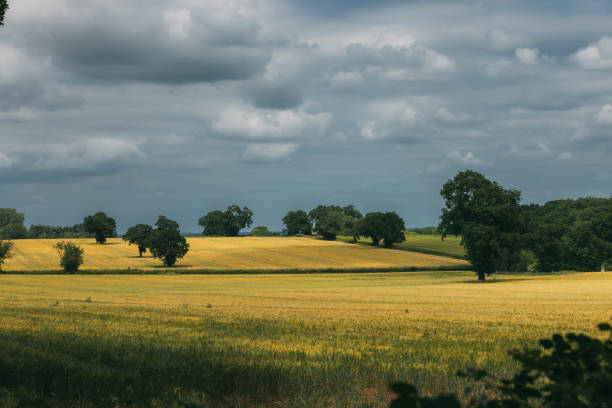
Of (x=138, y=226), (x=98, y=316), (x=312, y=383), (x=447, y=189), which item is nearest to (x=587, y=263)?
(x=447, y=189)

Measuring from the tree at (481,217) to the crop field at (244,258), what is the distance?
1454 inches

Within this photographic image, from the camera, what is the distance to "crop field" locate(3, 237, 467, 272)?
11244cm

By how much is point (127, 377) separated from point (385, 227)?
14459 cm

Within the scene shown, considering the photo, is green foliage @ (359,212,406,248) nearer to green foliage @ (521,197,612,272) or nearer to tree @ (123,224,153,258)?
green foliage @ (521,197,612,272)

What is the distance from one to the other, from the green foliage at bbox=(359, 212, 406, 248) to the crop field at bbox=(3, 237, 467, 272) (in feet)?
16.1

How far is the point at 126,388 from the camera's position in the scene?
827 cm

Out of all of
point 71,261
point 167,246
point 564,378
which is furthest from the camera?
point 167,246

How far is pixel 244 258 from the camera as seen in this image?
413ft

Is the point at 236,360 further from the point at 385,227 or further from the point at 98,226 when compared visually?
the point at 98,226

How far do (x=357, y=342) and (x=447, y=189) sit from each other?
6471cm

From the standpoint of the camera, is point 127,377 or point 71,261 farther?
point 71,261

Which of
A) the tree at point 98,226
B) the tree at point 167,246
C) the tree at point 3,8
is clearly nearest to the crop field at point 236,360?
the tree at point 3,8

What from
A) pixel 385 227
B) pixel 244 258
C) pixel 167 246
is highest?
pixel 385 227

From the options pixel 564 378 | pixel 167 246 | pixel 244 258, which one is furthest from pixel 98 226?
pixel 564 378
